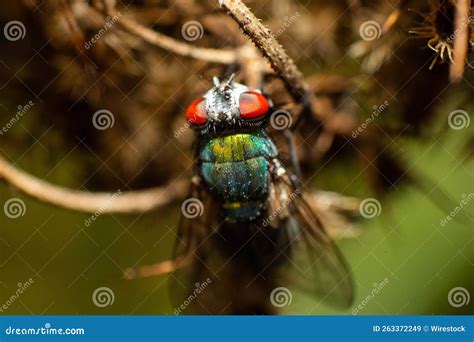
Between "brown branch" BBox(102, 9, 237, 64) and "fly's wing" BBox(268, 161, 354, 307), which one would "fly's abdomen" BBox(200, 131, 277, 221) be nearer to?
"fly's wing" BBox(268, 161, 354, 307)

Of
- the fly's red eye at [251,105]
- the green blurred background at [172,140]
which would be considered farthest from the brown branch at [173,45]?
the fly's red eye at [251,105]

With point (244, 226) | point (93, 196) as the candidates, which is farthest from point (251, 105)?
point (93, 196)

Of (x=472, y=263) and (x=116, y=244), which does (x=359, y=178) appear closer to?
(x=472, y=263)

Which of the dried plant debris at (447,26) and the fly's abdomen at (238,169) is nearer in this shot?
the dried plant debris at (447,26)

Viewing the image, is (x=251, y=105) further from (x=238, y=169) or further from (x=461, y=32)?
(x=461, y=32)

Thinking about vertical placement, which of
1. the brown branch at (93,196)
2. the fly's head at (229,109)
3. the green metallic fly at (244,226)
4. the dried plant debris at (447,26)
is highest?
the dried plant debris at (447,26)

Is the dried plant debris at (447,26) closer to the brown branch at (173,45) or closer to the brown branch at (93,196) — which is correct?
the brown branch at (173,45)

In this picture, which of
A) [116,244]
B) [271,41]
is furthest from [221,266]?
[271,41]

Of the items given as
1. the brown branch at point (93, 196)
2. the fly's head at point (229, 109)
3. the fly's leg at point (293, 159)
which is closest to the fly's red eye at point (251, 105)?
the fly's head at point (229, 109)

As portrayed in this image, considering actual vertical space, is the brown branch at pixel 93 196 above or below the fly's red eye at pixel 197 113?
below
